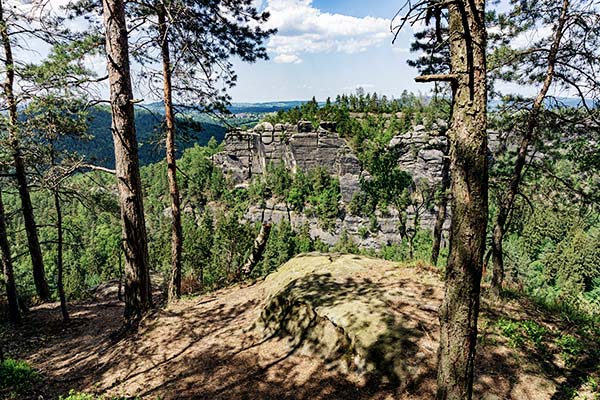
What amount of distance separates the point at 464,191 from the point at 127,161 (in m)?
5.03

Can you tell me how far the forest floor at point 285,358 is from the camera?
149 inches

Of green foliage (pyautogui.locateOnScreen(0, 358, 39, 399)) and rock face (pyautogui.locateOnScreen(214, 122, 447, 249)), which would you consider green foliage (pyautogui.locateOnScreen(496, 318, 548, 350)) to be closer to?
green foliage (pyautogui.locateOnScreen(0, 358, 39, 399))

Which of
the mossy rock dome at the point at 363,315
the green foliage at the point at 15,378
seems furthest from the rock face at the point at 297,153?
the green foliage at the point at 15,378

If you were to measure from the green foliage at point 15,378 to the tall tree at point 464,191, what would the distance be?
5.38m

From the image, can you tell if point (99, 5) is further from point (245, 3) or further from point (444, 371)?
point (444, 371)

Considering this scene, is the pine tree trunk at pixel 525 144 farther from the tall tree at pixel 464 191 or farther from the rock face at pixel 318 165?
the rock face at pixel 318 165

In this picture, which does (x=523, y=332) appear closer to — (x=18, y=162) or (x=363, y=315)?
(x=363, y=315)

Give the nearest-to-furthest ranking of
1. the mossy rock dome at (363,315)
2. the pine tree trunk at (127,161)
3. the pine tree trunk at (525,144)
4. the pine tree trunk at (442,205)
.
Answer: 1. the mossy rock dome at (363,315)
2. the pine tree trunk at (127,161)
3. the pine tree trunk at (525,144)
4. the pine tree trunk at (442,205)

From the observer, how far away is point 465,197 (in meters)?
2.43

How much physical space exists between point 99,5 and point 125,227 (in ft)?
13.5

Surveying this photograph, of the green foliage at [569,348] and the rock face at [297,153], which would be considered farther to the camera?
the rock face at [297,153]

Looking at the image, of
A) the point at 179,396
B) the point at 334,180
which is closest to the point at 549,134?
the point at 179,396

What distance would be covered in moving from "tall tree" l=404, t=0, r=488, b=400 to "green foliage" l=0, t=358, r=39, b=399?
5377mm

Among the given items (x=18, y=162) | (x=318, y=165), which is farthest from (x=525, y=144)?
(x=318, y=165)
